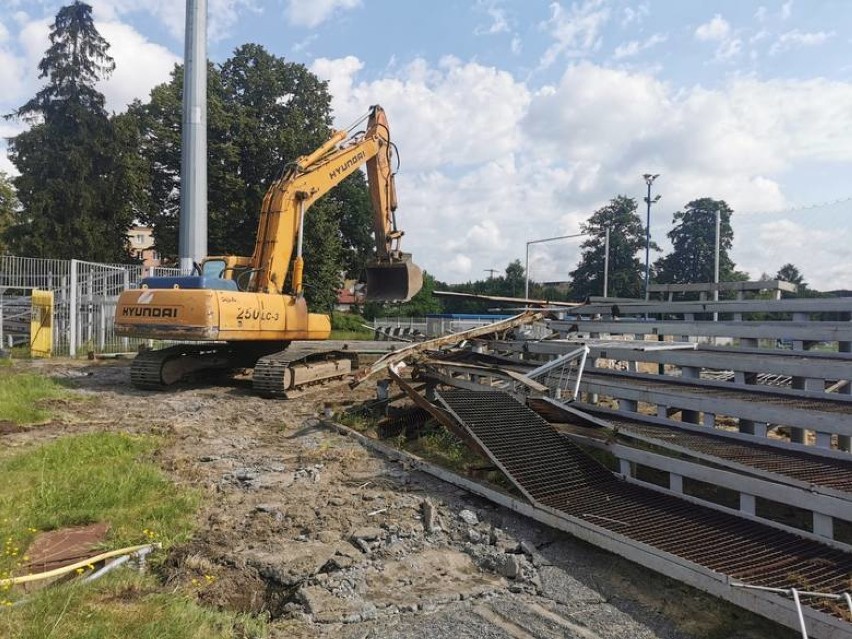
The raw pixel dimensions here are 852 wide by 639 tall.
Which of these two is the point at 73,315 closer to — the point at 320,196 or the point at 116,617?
the point at 320,196

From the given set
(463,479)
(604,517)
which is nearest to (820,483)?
(604,517)

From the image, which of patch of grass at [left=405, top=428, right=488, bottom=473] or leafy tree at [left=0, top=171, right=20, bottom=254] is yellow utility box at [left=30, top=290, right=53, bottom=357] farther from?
leafy tree at [left=0, top=171, right=20, bottom=254]

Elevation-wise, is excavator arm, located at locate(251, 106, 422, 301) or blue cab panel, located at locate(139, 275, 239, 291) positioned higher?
excavator arm, located at locate(251, 106, 422, 301)

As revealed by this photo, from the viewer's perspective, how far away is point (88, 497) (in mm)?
4504

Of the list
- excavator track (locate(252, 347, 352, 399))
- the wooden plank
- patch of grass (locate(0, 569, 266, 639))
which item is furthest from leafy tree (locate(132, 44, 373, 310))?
patch of grass (locate(0, 569, 266, 639))

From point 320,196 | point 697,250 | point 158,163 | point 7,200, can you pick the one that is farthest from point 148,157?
point 697,250

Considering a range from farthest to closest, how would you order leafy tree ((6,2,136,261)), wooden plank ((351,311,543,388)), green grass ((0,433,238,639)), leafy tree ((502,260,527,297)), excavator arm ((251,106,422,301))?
leafy tree ((502,260,527,297))
leafy tree ((6,2,136,261))
excavator arm ((251,106,422,301))
wooden plank ((351,311,543,388))
green grass ((0,433,238,639))

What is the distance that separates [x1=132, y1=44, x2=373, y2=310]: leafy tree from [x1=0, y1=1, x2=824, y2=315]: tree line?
5cm

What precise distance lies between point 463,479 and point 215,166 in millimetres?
26911


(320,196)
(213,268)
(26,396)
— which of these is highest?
(320,196)

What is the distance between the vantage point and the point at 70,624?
2619mm

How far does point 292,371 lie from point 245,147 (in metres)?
22.3

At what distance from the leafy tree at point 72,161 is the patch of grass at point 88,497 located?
23.0 m

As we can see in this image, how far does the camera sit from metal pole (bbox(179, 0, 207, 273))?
1606 cm
